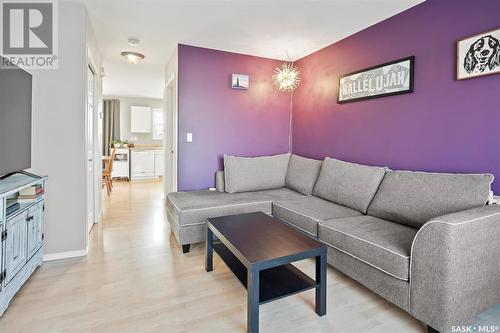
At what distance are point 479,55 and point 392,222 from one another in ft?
4.77

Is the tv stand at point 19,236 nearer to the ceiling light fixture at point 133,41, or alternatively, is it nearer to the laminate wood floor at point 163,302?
the laminate wood floor at point 163,302

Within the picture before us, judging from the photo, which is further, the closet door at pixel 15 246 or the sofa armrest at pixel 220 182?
the sofa armrest at pixel 220 182

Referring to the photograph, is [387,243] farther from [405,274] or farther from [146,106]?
[146,106]

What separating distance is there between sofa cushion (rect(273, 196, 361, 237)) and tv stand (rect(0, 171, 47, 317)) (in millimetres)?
2172

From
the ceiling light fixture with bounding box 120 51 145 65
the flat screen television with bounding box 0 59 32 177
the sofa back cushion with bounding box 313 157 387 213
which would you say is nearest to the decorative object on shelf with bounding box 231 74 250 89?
the ceiling light fixture with bounding box 120 51 145 65

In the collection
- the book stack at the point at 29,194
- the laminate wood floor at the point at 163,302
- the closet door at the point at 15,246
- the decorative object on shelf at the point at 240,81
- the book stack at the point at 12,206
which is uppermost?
the decorative object on shelf at the point at 240,81

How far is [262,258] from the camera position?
1.61 metres

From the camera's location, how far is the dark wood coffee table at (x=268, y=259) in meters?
1.55

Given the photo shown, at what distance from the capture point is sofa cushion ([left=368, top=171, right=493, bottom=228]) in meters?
1.87

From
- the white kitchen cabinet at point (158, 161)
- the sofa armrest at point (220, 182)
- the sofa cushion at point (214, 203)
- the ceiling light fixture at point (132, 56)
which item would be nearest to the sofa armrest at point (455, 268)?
the sofa cushion at point (214, 203)

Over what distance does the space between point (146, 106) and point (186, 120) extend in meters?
5.13

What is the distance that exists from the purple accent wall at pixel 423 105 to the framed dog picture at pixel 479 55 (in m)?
0.05

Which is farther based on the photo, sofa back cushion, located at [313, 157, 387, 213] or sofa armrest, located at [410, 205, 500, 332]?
sofa back cushion, located at [313, 157, 387, 213]

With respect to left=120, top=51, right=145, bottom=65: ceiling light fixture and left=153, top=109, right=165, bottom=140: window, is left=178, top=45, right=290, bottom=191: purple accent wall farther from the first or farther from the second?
left=153, top=109, right=165, bottom=140: window
